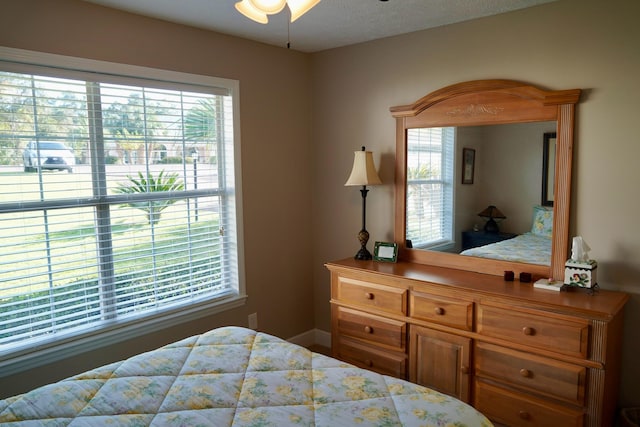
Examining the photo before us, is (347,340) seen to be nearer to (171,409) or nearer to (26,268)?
(171,409)

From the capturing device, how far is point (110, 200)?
2736 mm

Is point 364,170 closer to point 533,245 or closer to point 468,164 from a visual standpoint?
point 468,164

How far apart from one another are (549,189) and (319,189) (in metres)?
1.79

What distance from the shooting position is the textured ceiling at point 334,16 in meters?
2.59

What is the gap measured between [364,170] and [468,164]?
70 centimetres

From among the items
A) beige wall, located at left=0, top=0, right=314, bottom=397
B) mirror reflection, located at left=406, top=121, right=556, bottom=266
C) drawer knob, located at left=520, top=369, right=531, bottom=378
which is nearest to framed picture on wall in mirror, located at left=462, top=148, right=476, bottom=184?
mirror reflection, located at left=406, top=121, right=556, bottom=266

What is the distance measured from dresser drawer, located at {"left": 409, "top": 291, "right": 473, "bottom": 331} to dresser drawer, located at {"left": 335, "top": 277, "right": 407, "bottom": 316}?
7 cm

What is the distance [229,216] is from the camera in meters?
3.37

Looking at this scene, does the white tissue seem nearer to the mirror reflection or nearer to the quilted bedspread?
the mirror reflection

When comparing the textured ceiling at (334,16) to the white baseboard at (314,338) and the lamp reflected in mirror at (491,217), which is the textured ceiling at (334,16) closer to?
the lamp reflected in mirror at (491,217)

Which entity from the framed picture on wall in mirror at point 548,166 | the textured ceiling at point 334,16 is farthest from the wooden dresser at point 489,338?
the textured ceiling at point 334,16

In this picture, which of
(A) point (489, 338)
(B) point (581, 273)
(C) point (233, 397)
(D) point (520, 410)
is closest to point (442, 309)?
(A) point (489, 338)

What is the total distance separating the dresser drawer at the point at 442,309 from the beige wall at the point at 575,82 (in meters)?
0.74

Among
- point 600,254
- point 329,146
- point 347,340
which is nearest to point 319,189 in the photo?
point 329,146
